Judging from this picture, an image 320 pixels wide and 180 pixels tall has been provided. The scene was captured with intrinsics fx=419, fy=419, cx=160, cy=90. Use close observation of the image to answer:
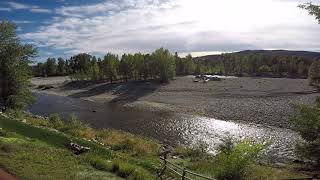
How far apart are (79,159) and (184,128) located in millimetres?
35975

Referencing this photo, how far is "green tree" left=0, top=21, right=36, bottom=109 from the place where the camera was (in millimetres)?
55688

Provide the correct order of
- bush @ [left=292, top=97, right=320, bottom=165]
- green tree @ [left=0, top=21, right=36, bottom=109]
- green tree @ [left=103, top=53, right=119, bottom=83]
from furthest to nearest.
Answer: green tree @ [left=103, top=53, right=119, bottom=83]
green tree @ [left=0, top=21, right=36, bottom=109]
bush @ [left=292, top=97, right=320, bottom=165]

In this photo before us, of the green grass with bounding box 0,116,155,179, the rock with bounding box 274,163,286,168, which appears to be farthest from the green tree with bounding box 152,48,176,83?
the green grass with bounding box 0,116,155,179

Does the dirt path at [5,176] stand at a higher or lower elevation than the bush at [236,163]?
higher

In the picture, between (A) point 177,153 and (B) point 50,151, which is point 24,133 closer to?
(B) point 50,151

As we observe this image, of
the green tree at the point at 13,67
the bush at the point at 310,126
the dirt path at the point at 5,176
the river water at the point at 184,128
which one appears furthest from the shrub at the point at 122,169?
the green tree at the point at 13,67

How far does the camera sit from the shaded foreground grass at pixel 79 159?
23.6 metres

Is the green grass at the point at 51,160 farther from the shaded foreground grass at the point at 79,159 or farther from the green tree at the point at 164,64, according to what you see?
the green tree at the point at 164,64

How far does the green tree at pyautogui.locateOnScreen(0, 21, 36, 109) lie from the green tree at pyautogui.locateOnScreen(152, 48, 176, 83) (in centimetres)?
8899

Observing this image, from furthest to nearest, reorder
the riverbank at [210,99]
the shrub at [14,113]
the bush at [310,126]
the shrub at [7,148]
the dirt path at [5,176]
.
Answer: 1. the riverbank at [210,99]
2. the shrub at [14,113]
3. the shrub at [7,148]
4. the bush at [310,126]
5. the dirt path at [5,176]

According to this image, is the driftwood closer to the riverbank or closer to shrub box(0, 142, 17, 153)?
shrub box(0, 142, 17, 153)

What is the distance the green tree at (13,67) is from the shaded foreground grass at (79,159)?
15075 millimetres

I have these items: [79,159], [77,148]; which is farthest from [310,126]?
[77,148]

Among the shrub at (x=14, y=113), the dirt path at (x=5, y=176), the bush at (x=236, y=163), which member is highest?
the dirt path at (x=5, y=176)
